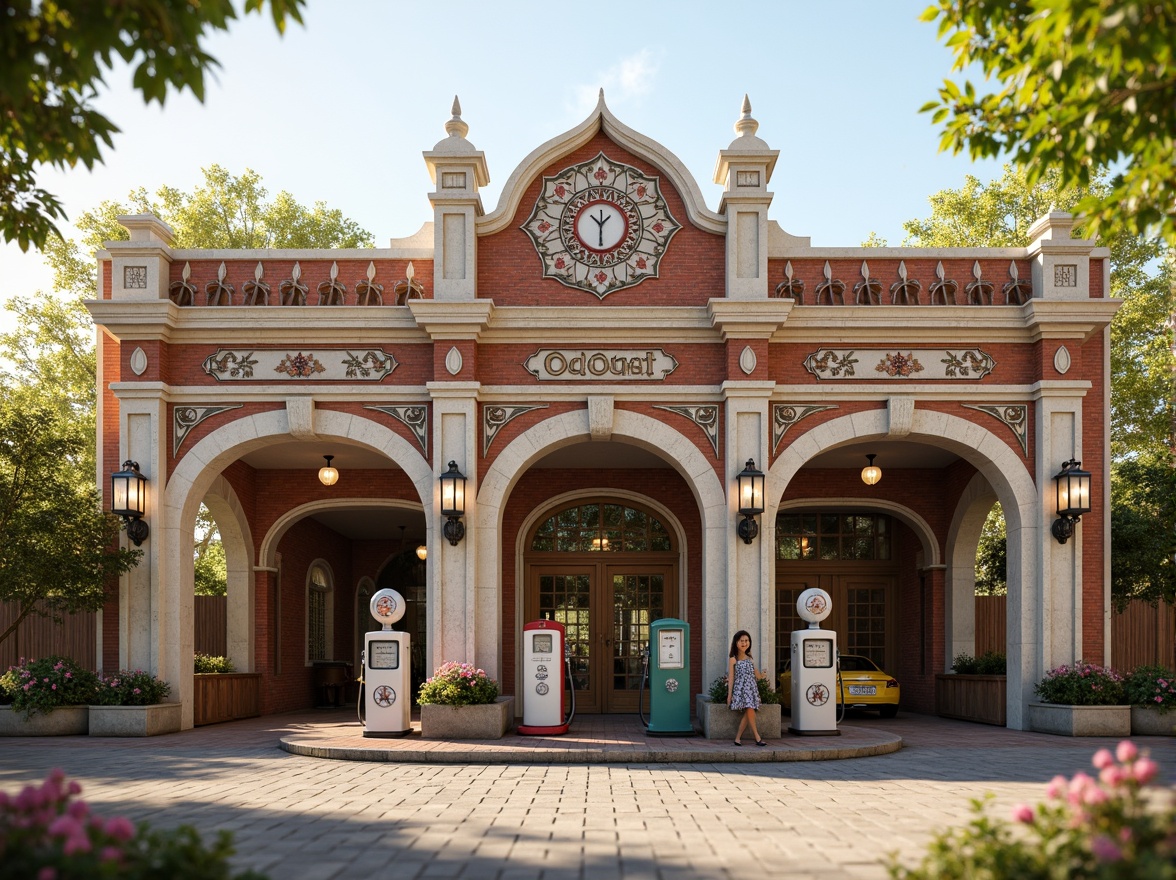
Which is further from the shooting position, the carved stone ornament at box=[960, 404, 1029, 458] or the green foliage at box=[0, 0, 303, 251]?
the carved stone ornament at box=[960, 404, 1029, 458]

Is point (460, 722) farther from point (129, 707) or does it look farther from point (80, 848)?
point (80, 848)

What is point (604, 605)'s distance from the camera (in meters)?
17.8

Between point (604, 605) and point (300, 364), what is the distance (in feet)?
20.6

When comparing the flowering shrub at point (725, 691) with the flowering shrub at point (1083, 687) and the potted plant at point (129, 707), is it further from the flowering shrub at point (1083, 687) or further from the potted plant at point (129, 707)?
the potted plant at point (129, 707)

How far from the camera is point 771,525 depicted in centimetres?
1438

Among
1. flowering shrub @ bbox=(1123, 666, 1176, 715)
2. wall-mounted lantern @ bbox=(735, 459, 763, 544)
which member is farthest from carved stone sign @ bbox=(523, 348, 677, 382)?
flowering shrub @ bbox=(1123, 666, 1176, 715)

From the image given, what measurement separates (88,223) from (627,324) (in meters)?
20.0

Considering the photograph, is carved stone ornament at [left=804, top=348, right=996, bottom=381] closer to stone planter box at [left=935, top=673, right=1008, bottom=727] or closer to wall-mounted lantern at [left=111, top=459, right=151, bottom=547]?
stone planter box at [left=935, top=673, right=1008, bottom=727]

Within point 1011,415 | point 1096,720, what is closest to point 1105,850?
point 1096,720

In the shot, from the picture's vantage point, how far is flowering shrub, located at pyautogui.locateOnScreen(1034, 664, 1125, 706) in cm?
1365

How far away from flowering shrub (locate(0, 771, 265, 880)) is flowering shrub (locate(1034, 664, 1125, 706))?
1170 cm

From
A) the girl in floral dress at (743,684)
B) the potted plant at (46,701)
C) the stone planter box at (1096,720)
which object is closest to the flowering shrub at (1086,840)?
the girl in floral dress at (743,684)

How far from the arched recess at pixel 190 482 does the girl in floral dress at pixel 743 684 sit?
4325mm

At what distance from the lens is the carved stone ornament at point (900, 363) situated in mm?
14805
